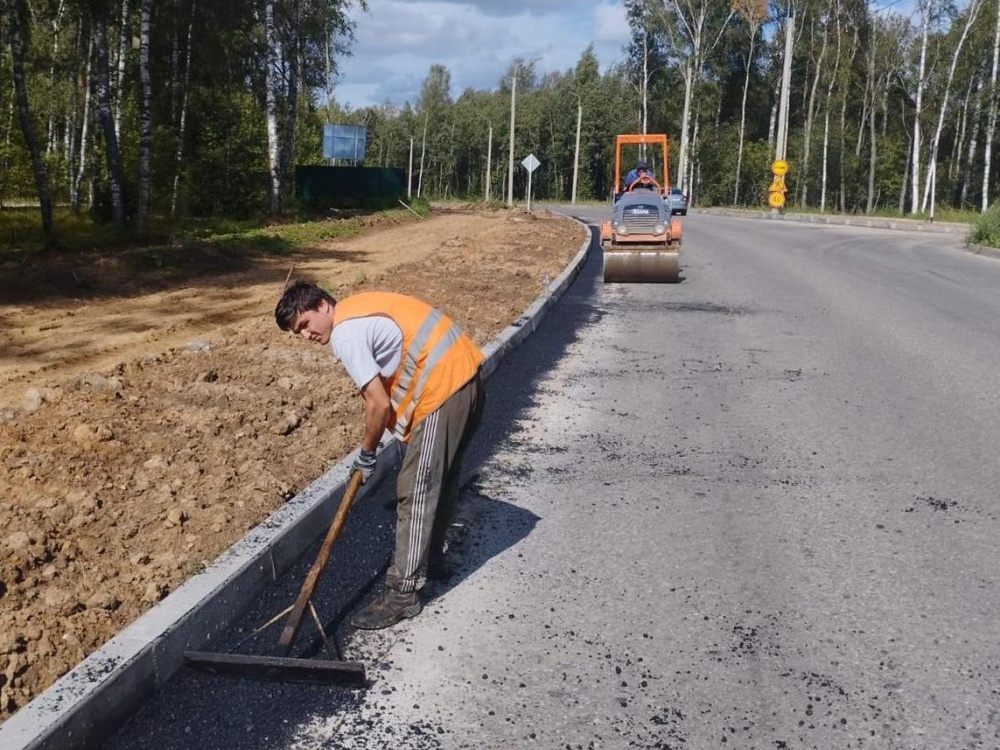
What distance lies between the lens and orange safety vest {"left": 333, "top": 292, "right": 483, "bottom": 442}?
3.44 metres

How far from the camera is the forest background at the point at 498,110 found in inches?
1029

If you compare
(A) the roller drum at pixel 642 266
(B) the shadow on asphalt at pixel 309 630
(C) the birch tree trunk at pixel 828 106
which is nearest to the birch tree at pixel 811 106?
(C) the birch tree trunk at pixel 828 106

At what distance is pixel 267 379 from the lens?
6707 millimetres

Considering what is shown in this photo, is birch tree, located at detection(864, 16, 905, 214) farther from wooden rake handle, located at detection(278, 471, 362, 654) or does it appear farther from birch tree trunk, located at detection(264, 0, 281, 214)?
wooden rake handle, located at detection(278, 471, 362, 654)

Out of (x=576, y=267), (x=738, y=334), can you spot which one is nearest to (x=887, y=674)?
(x=738, y=334)

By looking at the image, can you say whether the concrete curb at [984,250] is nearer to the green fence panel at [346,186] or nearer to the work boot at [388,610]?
the work boot at [388,610]

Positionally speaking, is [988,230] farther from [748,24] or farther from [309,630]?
[748,24]

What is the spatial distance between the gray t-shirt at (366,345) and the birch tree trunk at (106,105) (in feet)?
60.8

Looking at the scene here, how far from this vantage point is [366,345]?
329cm

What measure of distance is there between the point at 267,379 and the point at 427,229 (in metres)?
19.2


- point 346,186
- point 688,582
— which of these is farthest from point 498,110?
point 688,582

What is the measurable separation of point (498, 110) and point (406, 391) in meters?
89.8

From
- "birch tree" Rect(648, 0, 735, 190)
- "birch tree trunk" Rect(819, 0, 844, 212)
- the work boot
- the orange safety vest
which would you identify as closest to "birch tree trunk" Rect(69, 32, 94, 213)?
the orange safety vest

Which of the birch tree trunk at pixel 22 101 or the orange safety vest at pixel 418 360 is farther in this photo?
the birch tree trunk at pixel 22 101
